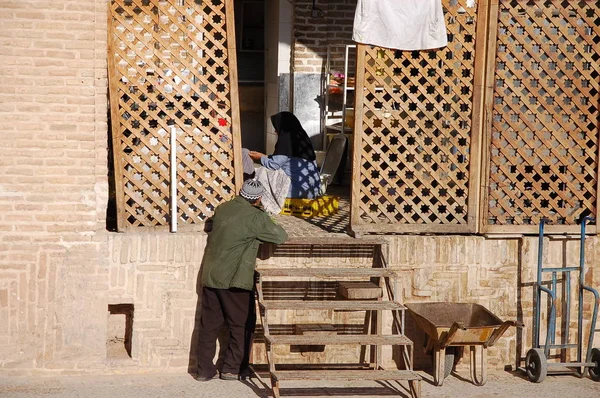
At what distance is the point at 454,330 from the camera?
9.10 metres

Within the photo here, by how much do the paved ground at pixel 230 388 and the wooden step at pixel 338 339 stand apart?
47 cm

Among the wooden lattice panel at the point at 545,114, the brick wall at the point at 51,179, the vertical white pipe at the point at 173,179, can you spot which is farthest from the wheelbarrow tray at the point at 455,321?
the brick wall at the point at 51,179

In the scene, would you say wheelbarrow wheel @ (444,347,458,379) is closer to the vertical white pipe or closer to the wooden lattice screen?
the wooden lattice screen

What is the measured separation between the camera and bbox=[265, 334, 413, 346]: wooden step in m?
8.97

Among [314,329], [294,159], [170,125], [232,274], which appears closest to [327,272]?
[314,329]

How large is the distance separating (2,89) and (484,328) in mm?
4499

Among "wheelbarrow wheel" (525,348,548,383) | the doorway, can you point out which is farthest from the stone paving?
the doorway

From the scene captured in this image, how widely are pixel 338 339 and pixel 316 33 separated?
6378mm

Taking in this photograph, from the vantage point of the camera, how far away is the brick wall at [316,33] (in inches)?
570

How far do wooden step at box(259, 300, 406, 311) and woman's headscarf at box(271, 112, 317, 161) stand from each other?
3078mm

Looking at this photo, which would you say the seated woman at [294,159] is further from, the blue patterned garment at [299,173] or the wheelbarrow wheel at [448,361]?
the wheelbarrow wheel at [448,361]

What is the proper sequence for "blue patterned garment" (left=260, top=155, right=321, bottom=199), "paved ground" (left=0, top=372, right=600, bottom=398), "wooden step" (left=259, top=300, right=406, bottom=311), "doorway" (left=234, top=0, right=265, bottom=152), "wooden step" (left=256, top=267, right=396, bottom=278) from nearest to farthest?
"paved ground" (left=0, top=372, right=600, bottom=398) → "wooden step" (left=259, top=300, right=406, bottom=311) → "wooden step" (left=256, top=267, right=396, bottom=278) → "blue patterned garment" (left=260, top=155, right=321, bottom=199) → "doorway" (left=234, top=0, right=265, bottom=152)

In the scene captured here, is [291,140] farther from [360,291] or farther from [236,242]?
[236,242]

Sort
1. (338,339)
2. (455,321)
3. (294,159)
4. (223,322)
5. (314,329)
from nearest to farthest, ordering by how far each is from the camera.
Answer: (338,339) < (223,322) < (314,329) < (455,321) < (294,159)
